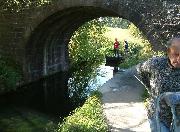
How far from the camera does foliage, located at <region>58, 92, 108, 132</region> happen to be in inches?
325

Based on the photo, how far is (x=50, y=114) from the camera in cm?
1281

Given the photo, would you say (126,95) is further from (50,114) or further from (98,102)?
(50,114)

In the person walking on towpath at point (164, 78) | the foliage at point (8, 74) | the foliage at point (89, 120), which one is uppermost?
the person walking on towpath at point (164, 78)

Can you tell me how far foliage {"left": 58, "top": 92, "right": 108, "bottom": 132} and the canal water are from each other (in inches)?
63.7

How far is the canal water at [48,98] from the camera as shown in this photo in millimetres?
12023

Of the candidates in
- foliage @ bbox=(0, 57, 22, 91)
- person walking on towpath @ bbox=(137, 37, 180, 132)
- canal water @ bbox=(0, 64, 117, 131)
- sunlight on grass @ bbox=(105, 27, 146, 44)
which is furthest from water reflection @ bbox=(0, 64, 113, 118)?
sunlight on grass @ bbox=(105, 27, 146, 44)

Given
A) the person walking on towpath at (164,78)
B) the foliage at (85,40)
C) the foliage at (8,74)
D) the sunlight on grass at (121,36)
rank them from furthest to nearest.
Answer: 1. the sunlight on grass at (121,36)
2. the foliage at (85,40)
3. the foliage at (8,74)
4. the person walking on towpath at (164,78)

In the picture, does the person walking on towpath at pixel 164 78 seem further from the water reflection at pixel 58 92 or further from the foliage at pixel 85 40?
the foliage at pixel 85 40

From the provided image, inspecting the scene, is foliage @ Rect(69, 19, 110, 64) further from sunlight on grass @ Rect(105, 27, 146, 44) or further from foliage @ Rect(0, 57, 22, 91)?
sunlight on grass @ Rect(105, 27, 146, 44)

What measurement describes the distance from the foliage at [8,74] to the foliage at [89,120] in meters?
4.71

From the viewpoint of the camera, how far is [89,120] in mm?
8961

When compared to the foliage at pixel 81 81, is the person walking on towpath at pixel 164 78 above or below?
above

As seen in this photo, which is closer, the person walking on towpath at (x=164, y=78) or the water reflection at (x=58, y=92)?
the person walking on towpath at (x=164, y=78)

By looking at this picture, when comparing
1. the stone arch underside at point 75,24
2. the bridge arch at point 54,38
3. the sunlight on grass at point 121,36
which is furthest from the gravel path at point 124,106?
the sunlight on grass at point 121,36
